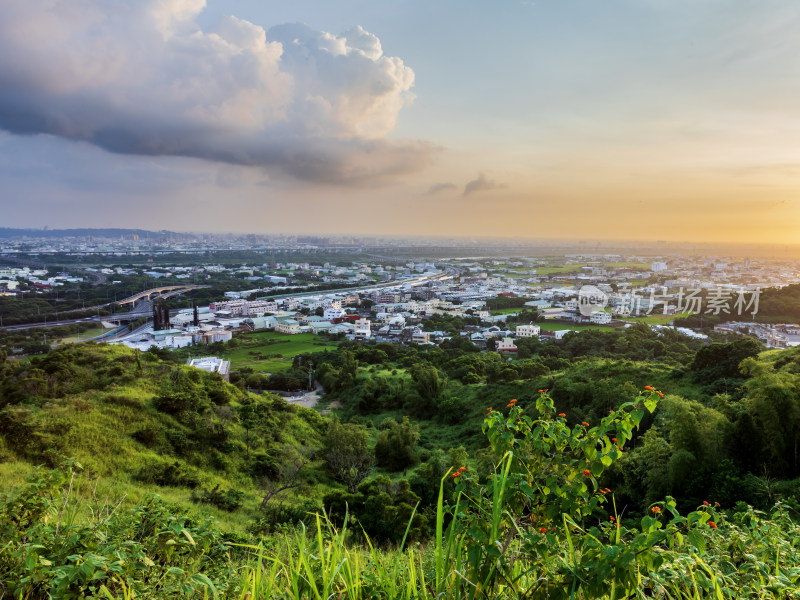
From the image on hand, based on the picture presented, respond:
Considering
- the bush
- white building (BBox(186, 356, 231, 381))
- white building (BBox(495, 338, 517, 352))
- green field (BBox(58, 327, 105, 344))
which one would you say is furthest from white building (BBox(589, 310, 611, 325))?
green field (BBox(58, 327, 105, 344))

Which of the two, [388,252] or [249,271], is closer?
[249,271]

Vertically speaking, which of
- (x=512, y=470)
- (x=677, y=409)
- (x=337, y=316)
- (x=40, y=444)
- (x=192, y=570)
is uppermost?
(x=512, y=470)

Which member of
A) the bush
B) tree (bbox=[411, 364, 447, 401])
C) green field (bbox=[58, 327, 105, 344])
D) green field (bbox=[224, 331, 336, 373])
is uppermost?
the bush

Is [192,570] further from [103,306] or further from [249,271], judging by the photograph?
[249,271]

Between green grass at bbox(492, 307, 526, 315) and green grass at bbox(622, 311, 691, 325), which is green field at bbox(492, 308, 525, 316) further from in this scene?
green grass at bbox(622, 311, 691, 325)

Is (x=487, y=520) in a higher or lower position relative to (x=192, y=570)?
higher

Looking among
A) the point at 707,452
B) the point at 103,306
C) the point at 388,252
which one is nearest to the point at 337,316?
the point at 103,306

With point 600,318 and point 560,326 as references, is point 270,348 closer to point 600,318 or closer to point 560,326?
point 560,326
